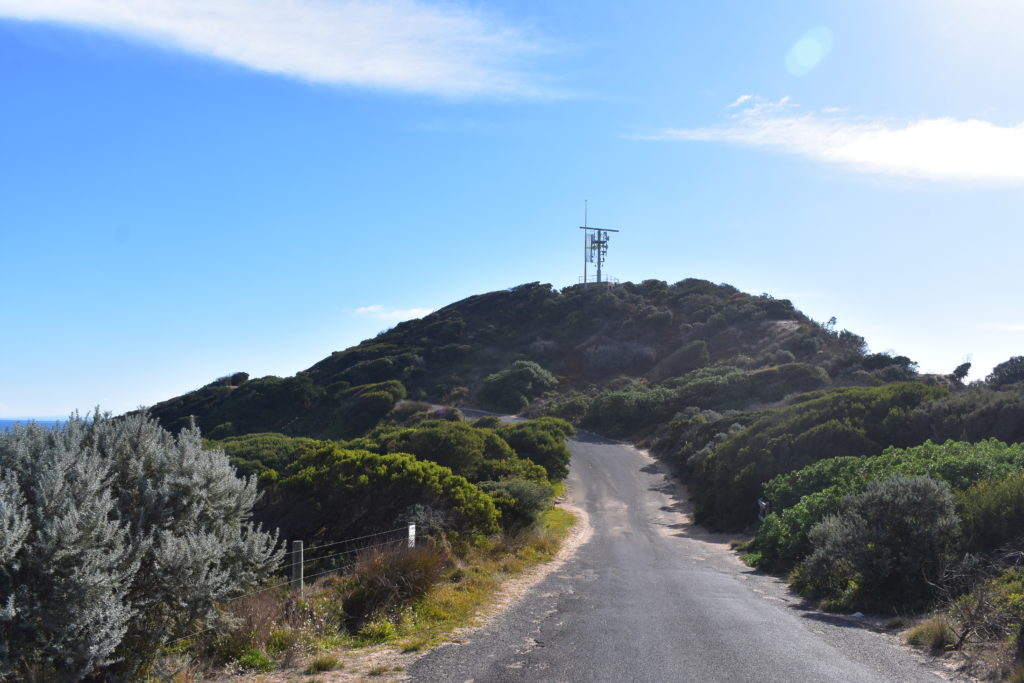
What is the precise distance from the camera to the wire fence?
7.71 m

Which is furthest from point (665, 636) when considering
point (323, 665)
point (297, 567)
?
point (297, 567)

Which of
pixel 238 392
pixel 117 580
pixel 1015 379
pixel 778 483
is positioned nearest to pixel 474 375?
pixel 238 392

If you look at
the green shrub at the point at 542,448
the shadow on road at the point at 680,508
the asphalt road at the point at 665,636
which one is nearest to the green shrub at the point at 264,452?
the green shrub at the point at 542,448

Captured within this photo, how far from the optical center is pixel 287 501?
45.4ft

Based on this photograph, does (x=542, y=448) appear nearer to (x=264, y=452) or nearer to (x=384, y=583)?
(x=264, y=452)

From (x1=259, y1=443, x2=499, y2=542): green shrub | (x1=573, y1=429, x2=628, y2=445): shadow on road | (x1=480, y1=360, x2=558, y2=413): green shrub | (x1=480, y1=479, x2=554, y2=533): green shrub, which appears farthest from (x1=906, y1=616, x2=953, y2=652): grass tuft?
(x1=480, y1=360, x2=558, y2=413): green shrub

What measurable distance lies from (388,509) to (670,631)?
6725 millimetres

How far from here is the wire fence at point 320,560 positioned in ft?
25.3

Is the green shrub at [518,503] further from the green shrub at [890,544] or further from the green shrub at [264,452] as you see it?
the green shrub at [264,452]

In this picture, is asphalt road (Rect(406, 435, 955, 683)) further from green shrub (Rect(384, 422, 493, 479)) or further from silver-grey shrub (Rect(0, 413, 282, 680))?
green shrub (Rect(384, 422, 493, 479))

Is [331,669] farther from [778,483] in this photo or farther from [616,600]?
[778,483]

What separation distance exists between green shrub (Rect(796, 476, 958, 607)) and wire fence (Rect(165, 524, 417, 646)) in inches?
266

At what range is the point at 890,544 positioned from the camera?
10.8 m

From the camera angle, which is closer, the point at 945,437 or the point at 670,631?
the point at 670,631
